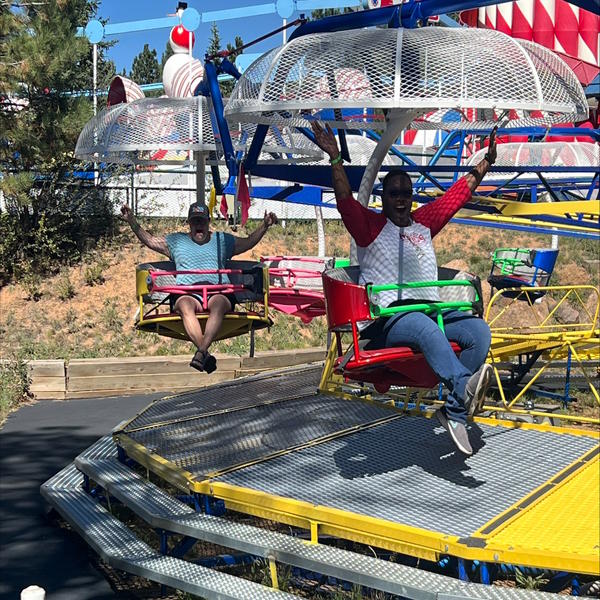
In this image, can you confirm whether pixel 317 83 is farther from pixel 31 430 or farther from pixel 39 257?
pixel 39 257

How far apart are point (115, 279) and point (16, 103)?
338 centimetres

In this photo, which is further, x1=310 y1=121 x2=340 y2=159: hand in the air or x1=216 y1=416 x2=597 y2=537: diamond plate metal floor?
x1=310 y1=121 x2=340 y2=159: hand in the air

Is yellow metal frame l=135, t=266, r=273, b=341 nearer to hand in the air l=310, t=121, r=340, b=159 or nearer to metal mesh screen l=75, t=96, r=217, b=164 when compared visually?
metal mesh screen l=75, t=96, r=217, b=164

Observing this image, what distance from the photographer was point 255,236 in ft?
25.7

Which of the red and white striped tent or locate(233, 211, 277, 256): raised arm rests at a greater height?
the red and white striped tent

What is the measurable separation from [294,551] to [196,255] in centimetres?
411

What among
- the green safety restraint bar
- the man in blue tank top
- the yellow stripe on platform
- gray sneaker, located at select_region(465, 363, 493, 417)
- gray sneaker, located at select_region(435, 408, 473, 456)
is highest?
A: the man in blue tank top

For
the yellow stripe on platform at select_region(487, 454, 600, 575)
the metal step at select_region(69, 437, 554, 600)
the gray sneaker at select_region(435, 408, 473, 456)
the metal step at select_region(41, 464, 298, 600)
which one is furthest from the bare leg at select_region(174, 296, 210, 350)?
the yellow stripe on platform at select_region(487, 454, 600, 575)

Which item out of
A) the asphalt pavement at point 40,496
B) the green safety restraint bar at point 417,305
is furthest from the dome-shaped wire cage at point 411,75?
the asphalt pavement at point 40,496

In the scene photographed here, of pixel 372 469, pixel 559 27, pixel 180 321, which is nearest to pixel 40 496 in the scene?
pixel 180 321

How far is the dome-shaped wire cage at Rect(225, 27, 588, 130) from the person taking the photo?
4.77m

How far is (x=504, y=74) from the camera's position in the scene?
16.1 feet

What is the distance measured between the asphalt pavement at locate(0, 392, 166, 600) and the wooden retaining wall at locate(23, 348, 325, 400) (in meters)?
0.24

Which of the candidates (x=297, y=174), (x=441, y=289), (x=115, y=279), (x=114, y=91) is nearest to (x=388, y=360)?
(x=441, y=289)
